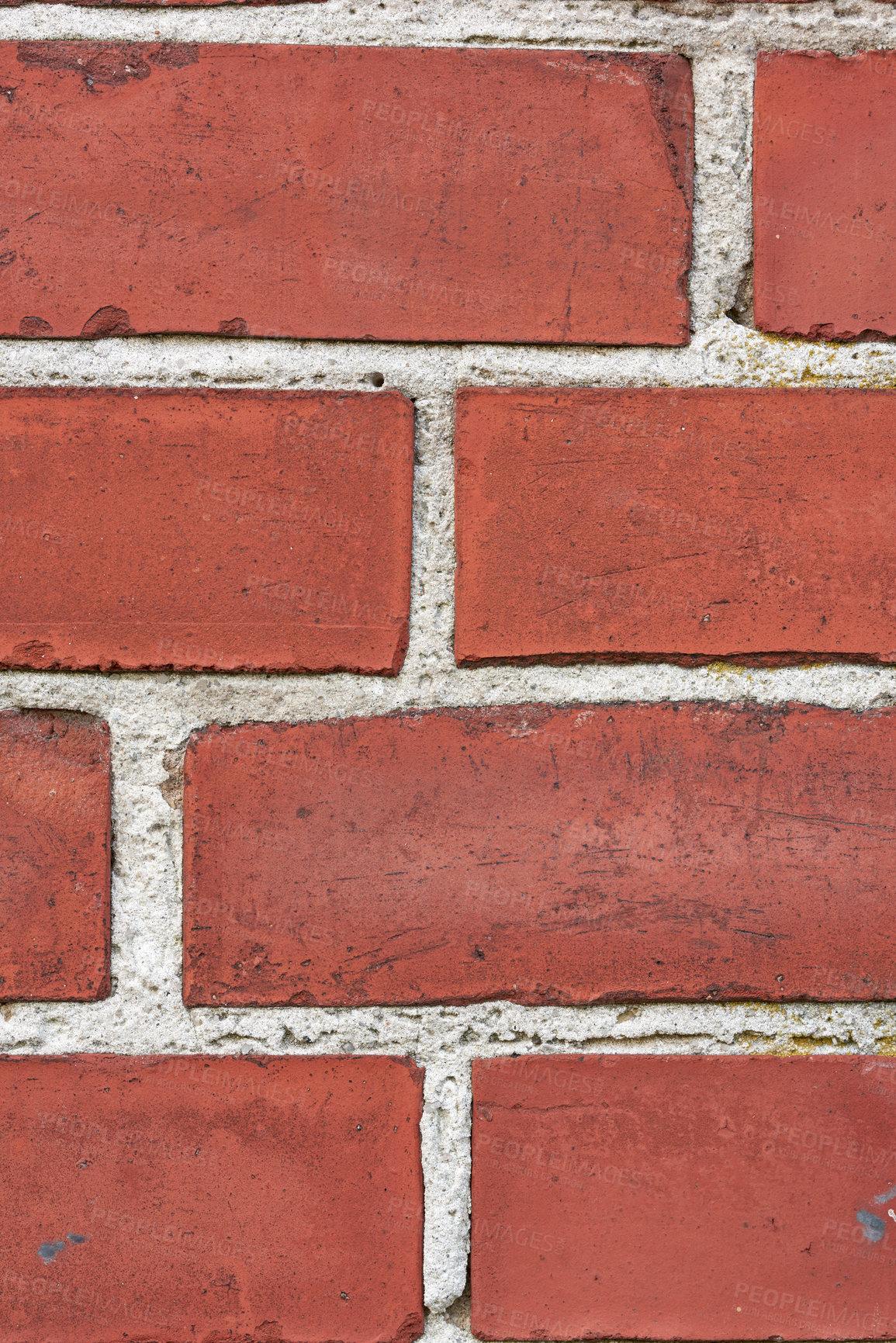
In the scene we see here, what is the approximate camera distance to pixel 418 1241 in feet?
1.50

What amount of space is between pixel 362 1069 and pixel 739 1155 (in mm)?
195

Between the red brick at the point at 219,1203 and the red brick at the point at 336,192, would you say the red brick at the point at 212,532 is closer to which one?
the red brick at the point at 336,192

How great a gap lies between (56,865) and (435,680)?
8.4 inches

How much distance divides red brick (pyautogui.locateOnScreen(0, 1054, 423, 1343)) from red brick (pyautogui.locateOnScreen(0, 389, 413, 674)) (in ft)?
0.69

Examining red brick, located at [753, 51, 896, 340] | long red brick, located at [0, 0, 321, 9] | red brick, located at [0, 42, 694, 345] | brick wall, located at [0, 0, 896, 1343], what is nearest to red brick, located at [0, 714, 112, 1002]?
brick wall, located at [0, 0, 896, 1343]

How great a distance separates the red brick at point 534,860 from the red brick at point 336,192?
0.21 metres

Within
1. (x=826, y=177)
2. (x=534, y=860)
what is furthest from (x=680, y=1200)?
(x=826, y=177)

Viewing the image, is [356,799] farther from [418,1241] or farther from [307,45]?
[307,45]

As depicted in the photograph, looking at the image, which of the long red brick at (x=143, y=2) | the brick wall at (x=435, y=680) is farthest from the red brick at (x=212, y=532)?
the long red brick at (x=143, y=2)

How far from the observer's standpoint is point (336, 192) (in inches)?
17.8

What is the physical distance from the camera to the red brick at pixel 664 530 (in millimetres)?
456

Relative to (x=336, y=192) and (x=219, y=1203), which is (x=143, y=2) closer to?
(x=336, y=192)

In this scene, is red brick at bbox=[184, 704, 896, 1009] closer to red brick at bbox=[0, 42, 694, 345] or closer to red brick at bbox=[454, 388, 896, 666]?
red brick at bbox=[454, 388, 896, 666]

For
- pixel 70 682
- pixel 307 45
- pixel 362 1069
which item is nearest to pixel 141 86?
pixel 307 45
